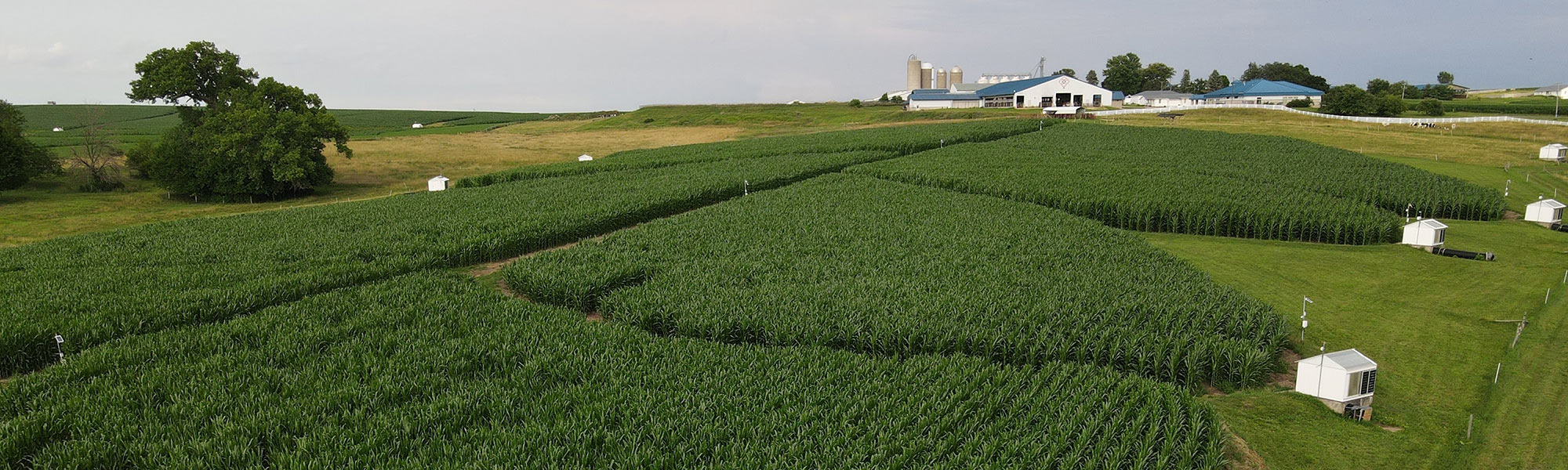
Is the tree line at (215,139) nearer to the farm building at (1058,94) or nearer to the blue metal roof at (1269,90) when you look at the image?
the farm building at (1058,94)

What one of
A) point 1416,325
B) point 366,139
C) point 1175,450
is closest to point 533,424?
point 1175,450

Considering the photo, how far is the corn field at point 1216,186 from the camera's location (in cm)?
2688

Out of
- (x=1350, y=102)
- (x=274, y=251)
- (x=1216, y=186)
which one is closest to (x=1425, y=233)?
(x=1216, y=186)

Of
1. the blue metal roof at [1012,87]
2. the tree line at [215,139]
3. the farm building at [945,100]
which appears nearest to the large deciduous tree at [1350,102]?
the blue metal roof at [1012,87]

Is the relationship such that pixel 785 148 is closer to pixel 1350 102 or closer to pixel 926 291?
pixel 926 291

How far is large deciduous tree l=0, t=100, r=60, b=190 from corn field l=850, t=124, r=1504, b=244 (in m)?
47.7

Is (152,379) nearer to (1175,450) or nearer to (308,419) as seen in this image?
(308,419)

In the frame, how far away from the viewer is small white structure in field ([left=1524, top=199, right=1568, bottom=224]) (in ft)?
89.4

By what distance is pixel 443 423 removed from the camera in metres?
10.2

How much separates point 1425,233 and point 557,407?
2652 centimetres

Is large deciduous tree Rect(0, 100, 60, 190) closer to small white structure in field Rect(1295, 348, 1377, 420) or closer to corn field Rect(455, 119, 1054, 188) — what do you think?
corn field Rect(455, 119, 1054, 188)

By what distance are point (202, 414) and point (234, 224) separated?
57.4 feet

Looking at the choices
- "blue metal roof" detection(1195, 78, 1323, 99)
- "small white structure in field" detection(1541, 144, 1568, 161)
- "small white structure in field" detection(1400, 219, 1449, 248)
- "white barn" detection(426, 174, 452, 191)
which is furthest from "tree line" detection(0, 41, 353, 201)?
"blue metal roof" detection(1195, 78, 1323, 99)

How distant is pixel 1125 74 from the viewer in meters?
135
